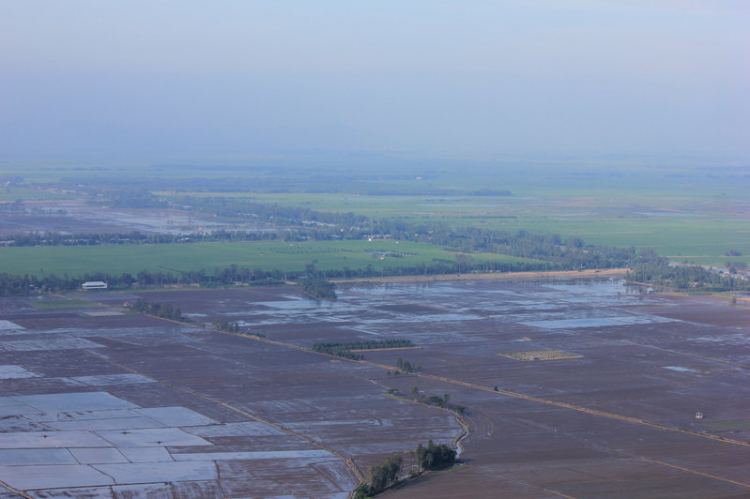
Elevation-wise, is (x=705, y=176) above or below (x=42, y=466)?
above

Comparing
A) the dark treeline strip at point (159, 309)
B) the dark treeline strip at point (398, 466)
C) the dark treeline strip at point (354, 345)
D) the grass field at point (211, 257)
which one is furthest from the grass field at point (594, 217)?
the dark treeline strip at point (398, 466)

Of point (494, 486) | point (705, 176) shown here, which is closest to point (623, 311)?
point (494, 486)

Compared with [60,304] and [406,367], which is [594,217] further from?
[406,367]

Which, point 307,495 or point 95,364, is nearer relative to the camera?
point 307,495

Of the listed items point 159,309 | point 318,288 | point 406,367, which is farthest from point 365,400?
point 318,288

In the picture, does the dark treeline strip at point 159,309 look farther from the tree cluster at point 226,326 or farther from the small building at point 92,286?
the small building at point 92,286

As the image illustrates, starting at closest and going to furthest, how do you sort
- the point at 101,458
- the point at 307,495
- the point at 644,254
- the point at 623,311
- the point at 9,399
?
the point at 307,495
the point at 101,458
the point at 9,399
the point at 623,311
the point at 644,254

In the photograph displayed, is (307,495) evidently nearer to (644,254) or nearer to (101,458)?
(101,458)
